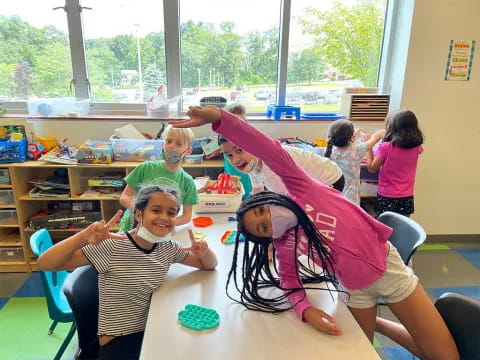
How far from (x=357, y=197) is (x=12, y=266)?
256 centimetres

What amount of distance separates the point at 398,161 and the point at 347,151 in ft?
1.28

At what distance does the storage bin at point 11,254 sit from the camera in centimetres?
263

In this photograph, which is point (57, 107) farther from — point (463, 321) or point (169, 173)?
point (463, 321)

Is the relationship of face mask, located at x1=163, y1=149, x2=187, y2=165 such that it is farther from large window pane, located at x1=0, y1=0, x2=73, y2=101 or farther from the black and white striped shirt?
large window pane, located at x1=0, y1=0, x2=73, y2=101

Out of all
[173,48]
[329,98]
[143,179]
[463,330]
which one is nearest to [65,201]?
[143,179]

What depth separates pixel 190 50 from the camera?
120 inches

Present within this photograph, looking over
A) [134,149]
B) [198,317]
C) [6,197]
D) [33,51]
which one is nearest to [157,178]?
[198,317]

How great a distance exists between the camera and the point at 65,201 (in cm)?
279

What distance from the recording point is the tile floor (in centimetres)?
191

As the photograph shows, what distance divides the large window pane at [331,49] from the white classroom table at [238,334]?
243 cm

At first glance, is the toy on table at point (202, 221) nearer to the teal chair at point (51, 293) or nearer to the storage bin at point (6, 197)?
the teal chair at point (51, 293)

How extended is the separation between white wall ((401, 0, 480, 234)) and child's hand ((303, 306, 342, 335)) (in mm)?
2436

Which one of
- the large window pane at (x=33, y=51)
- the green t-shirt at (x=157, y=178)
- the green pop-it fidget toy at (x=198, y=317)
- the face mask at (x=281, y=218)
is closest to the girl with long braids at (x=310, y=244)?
the face mask at (x=281, y=218)

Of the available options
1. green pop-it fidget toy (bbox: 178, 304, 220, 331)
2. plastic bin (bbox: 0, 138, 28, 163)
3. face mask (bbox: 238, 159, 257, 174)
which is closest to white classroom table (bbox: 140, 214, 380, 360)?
green pop-it fidget toy (bbox: 178, 304, 220, 331)
